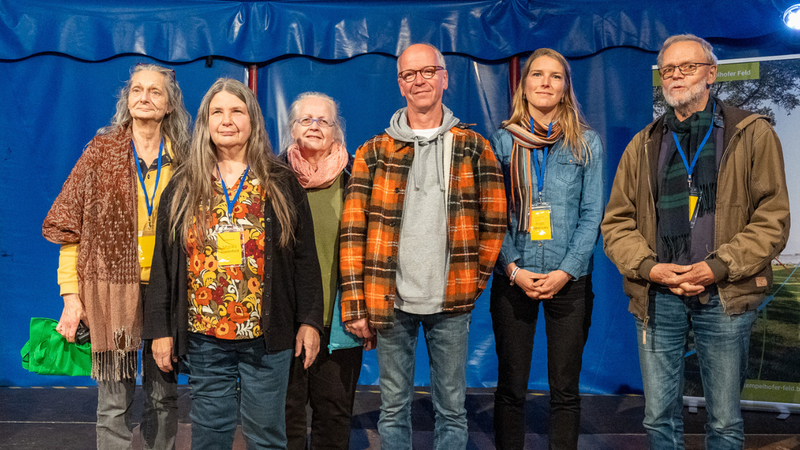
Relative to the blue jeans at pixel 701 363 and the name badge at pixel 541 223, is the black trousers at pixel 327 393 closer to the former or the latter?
the name badge at pixel 541 223

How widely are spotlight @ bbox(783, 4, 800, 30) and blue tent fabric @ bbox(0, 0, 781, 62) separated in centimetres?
68

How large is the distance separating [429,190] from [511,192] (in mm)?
381

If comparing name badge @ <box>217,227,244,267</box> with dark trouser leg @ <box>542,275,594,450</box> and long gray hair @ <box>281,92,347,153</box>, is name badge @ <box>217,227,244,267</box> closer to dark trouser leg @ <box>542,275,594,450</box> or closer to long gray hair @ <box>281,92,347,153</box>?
long gray hair @ <box>281,92,347,153</box>

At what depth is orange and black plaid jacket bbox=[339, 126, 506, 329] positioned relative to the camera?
203 centimetres

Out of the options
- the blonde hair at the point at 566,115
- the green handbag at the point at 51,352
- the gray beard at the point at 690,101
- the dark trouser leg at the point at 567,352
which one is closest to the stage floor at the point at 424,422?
the dark trouser leg at the point at 567,352

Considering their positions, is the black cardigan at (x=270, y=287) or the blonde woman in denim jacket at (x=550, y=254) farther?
the blonde woman in denim jacket at (x=550, y=254)

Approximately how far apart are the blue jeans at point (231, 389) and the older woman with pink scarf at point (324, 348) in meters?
0.27

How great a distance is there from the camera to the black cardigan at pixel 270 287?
1888 millimetres

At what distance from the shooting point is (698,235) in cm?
206

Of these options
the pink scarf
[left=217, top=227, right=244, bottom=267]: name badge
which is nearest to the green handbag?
[left=217, top=227, right=244, bottom=267]: name badge

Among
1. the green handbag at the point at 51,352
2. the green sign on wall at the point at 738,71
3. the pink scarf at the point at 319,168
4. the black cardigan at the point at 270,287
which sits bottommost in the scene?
the green handbag at the point at 51,352

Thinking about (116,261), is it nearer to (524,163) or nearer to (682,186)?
(524,163)

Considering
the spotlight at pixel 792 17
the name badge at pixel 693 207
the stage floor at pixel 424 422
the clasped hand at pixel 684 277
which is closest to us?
the clasped hand at pixel 684 277

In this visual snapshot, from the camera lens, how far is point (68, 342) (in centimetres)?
218
